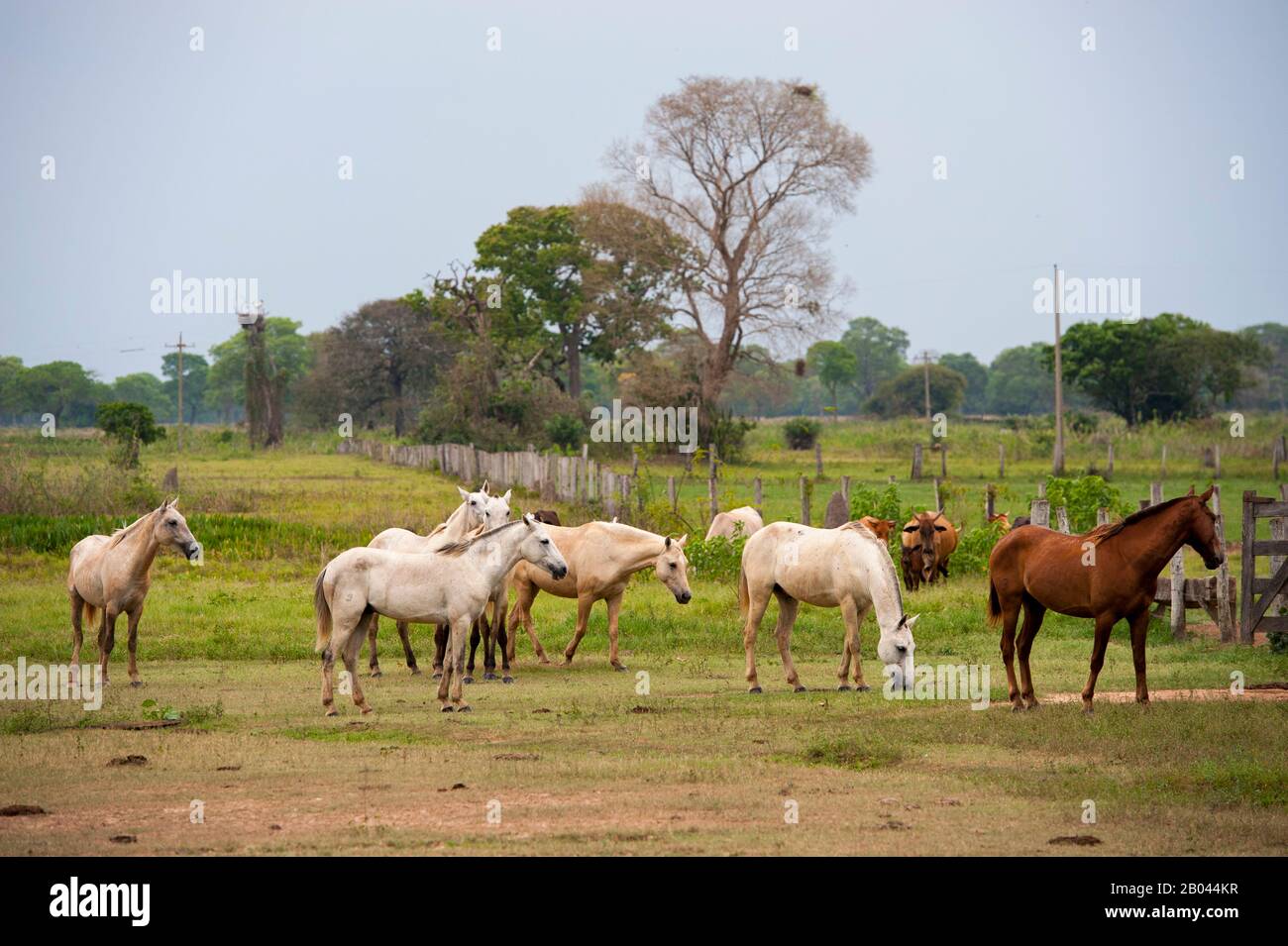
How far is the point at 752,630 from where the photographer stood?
1527 centimetres

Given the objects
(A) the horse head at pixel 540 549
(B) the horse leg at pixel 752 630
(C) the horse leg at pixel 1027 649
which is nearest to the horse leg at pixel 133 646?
(A) the horse head at pixel 540 549

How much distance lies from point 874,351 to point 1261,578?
516ft

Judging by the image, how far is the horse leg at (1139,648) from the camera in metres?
12.9

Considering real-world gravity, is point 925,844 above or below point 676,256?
below

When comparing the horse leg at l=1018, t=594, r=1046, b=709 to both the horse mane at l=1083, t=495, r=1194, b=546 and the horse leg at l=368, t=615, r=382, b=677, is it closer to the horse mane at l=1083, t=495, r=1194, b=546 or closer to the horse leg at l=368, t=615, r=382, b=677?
the horse mane at l=1083, t=495, r=1194, b=546

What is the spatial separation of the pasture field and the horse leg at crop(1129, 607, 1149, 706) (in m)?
0.20

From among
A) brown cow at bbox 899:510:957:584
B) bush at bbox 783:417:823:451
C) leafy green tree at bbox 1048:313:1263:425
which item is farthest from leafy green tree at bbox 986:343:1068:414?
brown cow at bbox 899:510:957:584

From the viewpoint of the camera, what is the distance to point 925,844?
335 inches

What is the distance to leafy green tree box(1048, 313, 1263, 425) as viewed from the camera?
7231 cm

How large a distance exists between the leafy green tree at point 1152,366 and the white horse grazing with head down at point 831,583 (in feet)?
197

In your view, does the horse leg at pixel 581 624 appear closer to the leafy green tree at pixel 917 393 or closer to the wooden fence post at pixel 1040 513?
the wooden fence post at pixel 1040 513
